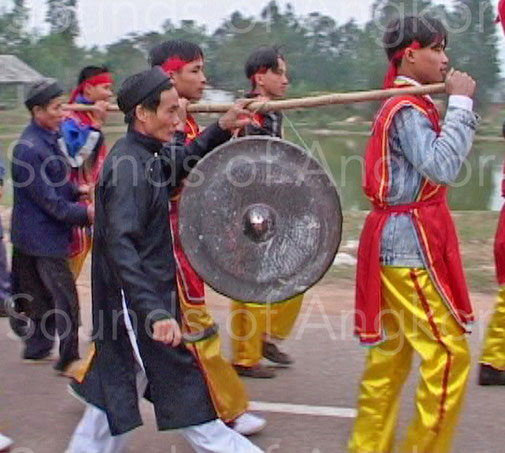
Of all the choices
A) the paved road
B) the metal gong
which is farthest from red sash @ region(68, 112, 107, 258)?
the metal gong

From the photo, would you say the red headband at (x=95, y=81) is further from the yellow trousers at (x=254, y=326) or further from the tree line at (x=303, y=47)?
the tree line at (x=303, y=47)

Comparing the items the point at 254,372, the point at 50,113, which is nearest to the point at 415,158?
the point at 254,372

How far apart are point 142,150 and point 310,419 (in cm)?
164

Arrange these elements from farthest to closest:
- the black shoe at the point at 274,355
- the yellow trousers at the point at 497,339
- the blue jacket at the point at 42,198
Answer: the black shoe at the point at 274,355 → the blue jacket at the point at 42,198 → the yellow trousers at the point at 497,339

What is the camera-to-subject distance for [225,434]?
3451 millimetres

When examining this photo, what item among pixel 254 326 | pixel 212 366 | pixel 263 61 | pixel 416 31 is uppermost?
pixel 416 31

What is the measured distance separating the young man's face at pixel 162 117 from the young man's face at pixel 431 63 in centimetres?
89

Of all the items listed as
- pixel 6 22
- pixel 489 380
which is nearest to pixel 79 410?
pixel 489 380

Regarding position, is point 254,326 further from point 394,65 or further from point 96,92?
point 394,65

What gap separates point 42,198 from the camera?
4.75 m

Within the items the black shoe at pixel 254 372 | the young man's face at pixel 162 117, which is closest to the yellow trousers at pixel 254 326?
the black shoe at pixel 254 372

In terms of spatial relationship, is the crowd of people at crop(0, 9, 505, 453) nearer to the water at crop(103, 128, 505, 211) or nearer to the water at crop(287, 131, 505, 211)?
the water at crop(287, 131, 505, 211)

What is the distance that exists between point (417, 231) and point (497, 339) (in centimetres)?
142

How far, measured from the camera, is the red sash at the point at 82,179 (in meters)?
4.97
